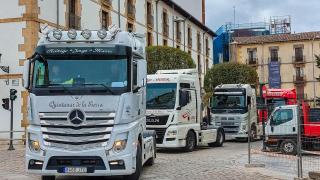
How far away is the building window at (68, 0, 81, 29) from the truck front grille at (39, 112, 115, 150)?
17.3 m

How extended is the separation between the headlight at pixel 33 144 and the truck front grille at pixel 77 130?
7.0 inches

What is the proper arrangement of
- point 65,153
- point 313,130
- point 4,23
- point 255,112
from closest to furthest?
point 65,153, point 313,130, point 4,23, point 255,112

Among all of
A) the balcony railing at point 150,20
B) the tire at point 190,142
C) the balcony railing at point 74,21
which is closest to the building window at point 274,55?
the balcony railing at point 150,20

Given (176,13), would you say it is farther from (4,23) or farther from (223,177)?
(223,177)

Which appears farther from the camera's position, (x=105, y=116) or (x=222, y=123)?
(x=222, y=123)

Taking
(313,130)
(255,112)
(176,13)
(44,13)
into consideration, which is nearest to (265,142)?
(313,130)

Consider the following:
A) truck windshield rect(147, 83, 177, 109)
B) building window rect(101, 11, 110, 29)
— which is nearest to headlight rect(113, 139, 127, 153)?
truck windshield rect(147, 83, 177, 109)

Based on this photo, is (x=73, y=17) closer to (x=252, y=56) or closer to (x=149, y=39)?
(x=149, y=39)

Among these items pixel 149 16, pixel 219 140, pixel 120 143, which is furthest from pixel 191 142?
pixel 149 16

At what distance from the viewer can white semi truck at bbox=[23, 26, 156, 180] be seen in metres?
9.76

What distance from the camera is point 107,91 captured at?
32.5 ft

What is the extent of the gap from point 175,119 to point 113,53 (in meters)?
7.96

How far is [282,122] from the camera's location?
1909cm

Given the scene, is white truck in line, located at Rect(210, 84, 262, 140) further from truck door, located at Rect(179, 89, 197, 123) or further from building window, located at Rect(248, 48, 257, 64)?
building window, located at Rect(248, 48, 257, 64)
